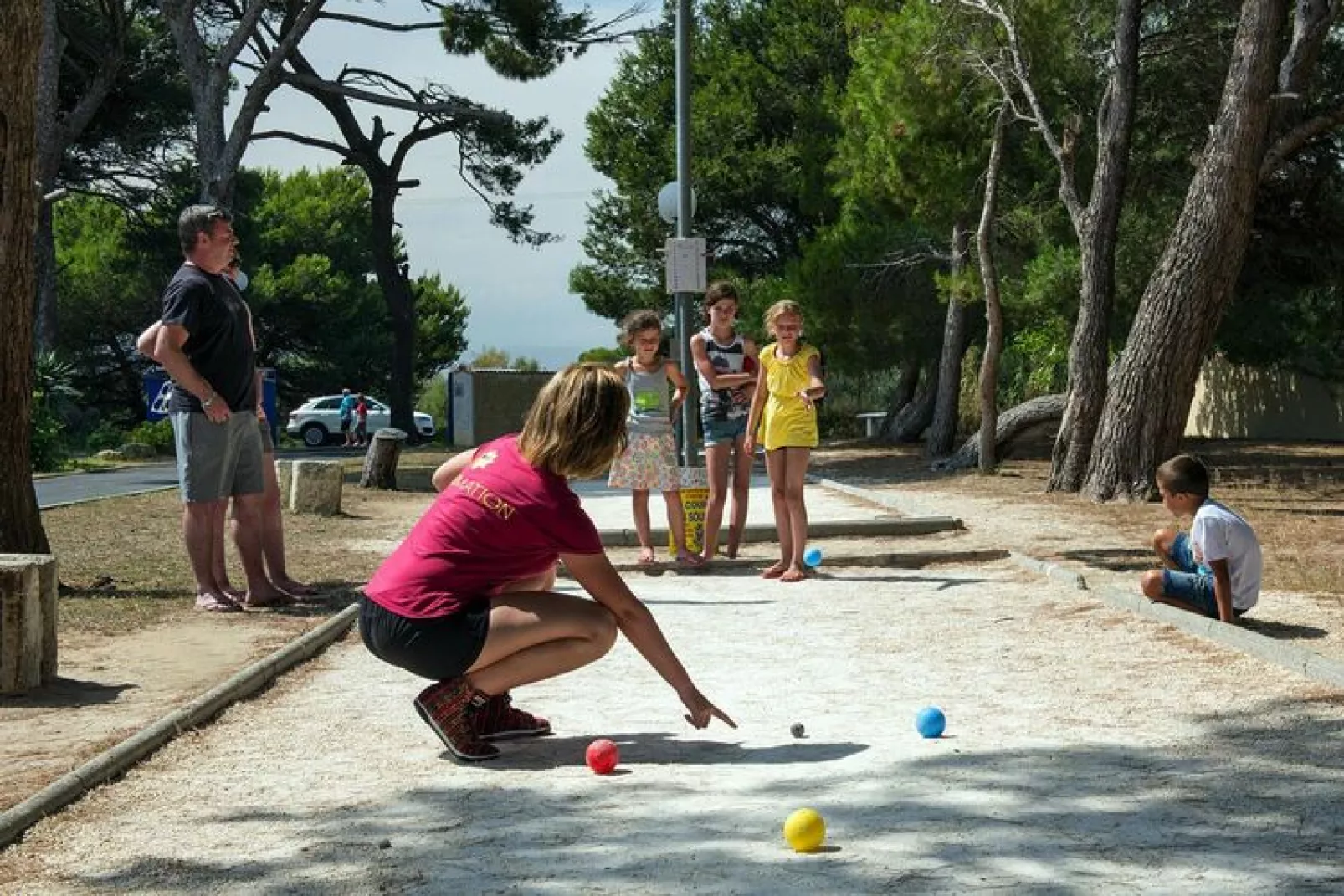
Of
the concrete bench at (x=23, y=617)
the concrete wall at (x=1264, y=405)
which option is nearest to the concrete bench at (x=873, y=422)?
the concrete wall at (x=1264, y=405)

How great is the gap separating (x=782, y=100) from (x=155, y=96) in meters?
13.2

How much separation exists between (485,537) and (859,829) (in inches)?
64.4

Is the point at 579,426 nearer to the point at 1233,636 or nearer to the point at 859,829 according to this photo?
Answer: the point at 859,829

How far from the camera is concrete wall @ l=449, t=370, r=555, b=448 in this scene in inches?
1774

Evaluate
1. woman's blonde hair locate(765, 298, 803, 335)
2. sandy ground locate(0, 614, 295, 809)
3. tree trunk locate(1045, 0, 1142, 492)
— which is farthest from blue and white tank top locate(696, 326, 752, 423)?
tree trunk locate(1045, 0, 1142, 492)

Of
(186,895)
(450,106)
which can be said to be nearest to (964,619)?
(186,895)

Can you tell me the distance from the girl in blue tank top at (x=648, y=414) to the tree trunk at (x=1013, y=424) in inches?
548

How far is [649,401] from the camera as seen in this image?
37.7 feet

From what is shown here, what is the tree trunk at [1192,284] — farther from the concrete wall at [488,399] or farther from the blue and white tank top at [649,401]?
the concrete wall at [488,399]

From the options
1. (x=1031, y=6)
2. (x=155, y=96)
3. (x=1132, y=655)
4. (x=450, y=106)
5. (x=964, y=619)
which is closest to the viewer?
(x=1132, y=655)

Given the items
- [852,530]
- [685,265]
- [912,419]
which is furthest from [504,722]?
[912,419]

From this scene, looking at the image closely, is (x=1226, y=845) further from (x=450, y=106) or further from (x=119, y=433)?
(x=119, y=433)

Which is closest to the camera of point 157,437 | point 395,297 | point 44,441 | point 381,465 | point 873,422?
point 381,465

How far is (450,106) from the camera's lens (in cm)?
3481
